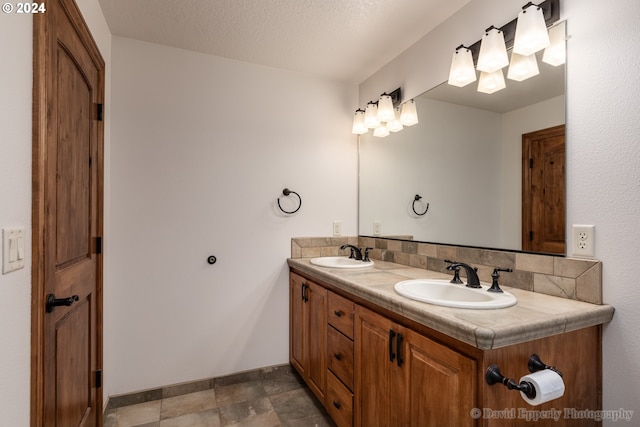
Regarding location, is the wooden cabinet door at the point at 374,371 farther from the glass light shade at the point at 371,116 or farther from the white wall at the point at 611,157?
the glass light shade at the point at 371,116

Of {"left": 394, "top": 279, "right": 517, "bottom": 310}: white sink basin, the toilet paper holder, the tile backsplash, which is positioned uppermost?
the tile backsplash

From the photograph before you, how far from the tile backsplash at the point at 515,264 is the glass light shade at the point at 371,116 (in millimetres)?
869

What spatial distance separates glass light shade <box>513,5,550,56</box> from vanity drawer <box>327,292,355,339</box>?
1395 mm

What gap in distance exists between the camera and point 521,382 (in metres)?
0.88

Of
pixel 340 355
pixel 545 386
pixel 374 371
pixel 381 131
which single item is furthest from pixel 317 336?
pixel 381 131

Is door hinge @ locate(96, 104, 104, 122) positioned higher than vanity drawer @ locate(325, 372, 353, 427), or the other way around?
door hinge @ locate(96, 104, 104, 122)

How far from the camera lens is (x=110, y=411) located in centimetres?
194

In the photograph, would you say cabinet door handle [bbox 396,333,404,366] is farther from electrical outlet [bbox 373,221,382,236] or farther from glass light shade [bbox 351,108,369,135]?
glass light shade [bbox 351,108,369,135]

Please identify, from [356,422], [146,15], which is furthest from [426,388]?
[146,15]

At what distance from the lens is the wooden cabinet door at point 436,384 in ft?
3.17

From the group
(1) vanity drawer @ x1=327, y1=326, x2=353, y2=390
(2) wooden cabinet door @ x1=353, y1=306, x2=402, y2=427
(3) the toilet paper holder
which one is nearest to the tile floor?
(1) vanity drawer @ x1=327, y1=326, x2=353, y2=390

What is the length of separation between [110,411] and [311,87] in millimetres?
2589

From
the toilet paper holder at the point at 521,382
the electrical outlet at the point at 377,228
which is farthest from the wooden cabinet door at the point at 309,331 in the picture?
the toilet paper holder at the point at 521,382

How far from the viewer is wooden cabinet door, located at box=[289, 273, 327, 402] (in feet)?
6.27
